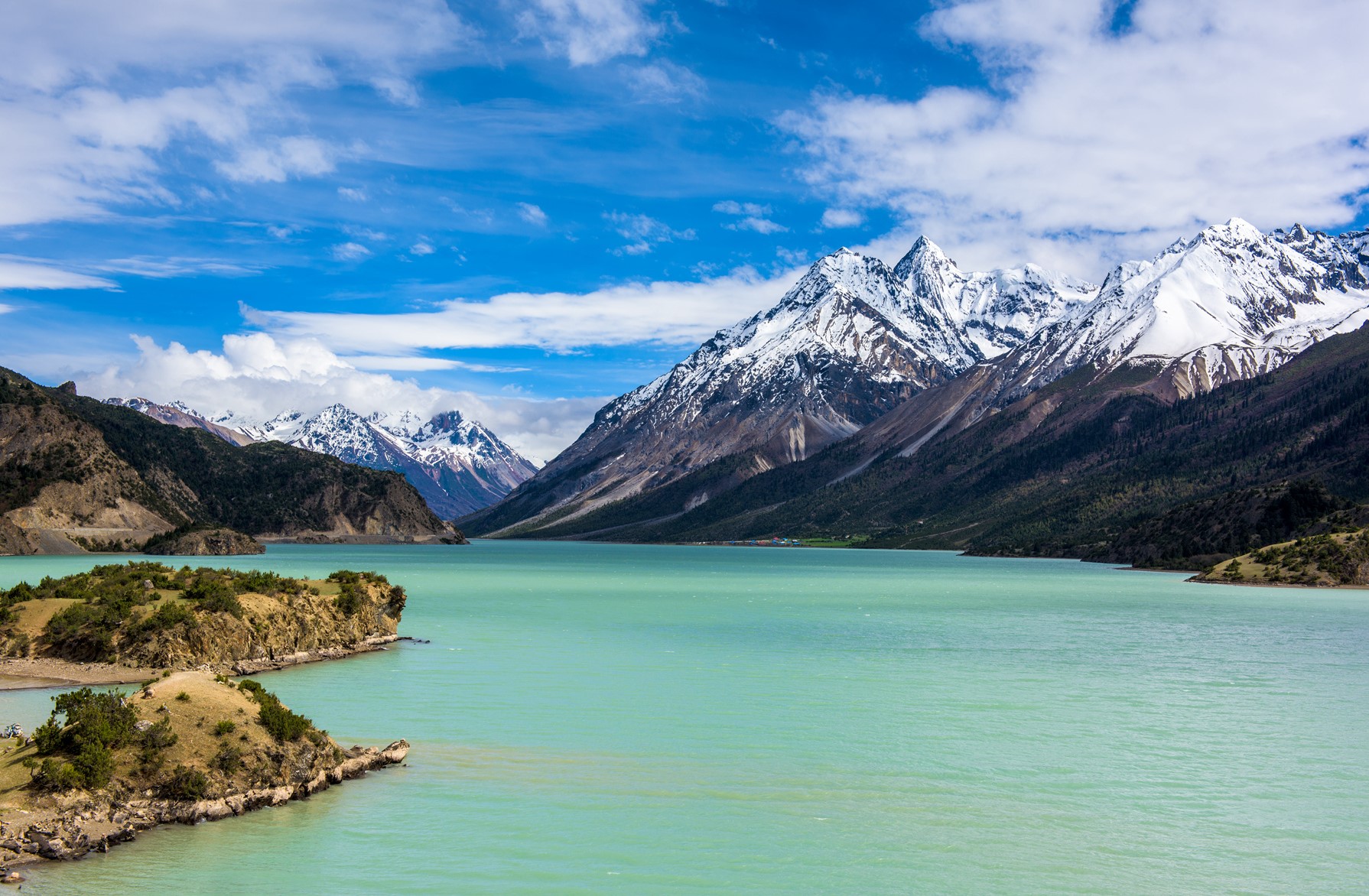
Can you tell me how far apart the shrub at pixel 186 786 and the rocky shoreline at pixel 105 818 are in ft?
0.63

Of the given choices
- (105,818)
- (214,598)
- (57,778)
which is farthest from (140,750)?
(214,598)

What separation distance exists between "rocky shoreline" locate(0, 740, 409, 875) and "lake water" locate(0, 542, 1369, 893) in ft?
1.68

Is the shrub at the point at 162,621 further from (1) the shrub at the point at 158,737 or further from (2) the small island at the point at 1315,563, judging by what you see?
(2) the small island at the point at 1315,563

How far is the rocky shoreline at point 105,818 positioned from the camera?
22.4 m

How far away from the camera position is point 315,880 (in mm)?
21719

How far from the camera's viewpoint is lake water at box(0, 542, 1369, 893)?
22578mm

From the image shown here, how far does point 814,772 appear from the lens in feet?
101

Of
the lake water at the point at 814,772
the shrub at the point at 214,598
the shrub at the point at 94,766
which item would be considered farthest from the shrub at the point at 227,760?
the shrub at the point at 214,598

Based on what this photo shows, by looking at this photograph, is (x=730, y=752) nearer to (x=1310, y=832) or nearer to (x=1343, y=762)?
(x=1310, y=832)

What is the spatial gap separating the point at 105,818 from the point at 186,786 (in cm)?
203

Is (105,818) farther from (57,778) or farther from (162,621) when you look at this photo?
(162,621)

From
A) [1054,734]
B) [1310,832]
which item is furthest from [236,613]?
[1310,832]

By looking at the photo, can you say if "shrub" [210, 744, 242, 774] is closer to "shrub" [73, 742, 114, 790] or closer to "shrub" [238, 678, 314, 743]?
"shrub" [238, 678, 314, 743]

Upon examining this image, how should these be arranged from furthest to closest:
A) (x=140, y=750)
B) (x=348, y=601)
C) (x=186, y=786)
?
(x=348, y=601) → (x=140, y=750) → (x=186, y=786)
